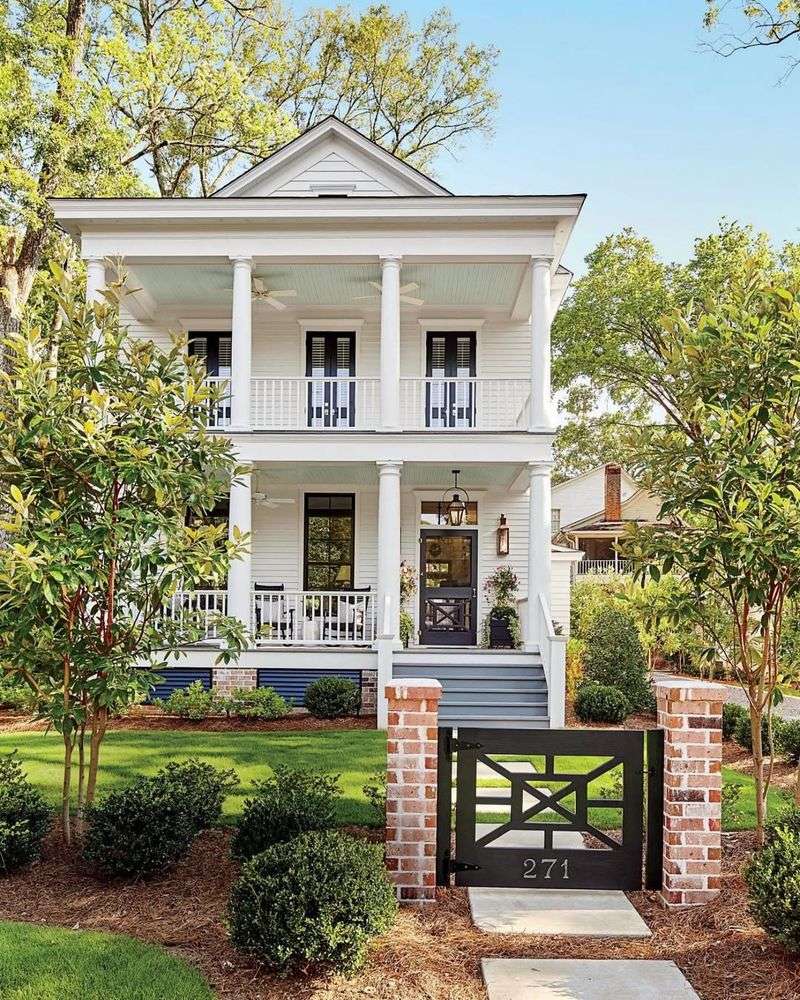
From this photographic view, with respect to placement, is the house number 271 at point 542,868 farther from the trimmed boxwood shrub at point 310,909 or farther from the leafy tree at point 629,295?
the leafy tree at point 629,295

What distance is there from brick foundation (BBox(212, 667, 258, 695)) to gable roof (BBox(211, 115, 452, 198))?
852cm

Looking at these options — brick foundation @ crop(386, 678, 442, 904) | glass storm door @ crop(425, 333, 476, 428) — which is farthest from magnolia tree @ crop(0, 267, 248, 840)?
glass storm door @ crop(425, 333, 476, 428)

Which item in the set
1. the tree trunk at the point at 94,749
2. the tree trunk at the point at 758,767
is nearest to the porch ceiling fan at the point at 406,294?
the tree trunk at the point at 94,749

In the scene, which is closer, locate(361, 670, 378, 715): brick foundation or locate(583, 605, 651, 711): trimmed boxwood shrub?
locate(361, 670, 378, 715): brick foundation

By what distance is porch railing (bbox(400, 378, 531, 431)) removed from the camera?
1456cm

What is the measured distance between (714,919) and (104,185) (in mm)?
17418

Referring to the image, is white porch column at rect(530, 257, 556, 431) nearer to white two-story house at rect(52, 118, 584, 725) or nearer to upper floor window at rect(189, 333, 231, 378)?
white two-story house at rect(52, 118, 584, 725)

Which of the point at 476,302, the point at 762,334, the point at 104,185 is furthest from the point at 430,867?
the point at 104,185

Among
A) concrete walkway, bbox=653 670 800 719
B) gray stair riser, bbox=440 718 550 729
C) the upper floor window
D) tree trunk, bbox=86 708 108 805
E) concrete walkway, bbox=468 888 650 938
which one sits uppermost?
the upper floor window

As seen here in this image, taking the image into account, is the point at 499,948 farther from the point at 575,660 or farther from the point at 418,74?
the point at 418,74

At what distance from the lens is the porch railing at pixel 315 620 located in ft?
44.2

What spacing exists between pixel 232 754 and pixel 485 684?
13.6ft

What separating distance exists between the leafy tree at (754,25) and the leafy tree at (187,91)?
33.2ft

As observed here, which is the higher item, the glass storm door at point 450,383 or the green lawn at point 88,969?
the glass storm door at point 450,383
